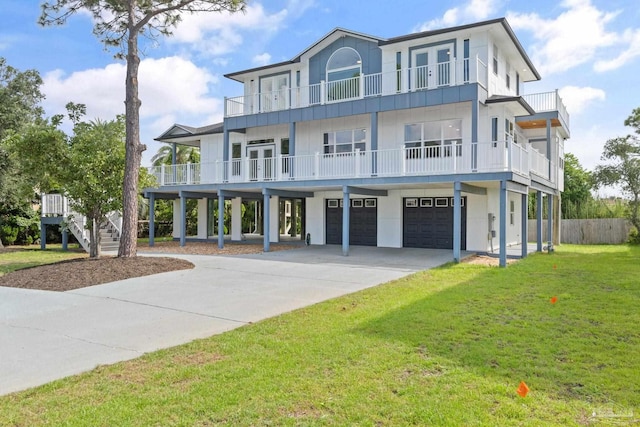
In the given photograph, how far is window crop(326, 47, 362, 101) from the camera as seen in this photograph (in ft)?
66.2

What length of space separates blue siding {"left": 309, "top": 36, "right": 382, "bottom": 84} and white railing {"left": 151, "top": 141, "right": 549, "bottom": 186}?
388 centimetres

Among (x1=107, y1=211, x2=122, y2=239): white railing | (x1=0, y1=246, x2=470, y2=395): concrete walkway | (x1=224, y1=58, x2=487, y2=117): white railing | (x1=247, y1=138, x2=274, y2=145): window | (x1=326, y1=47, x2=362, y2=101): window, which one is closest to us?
(x1=0, y1=246, x2=470, y2=395): concrete walkway

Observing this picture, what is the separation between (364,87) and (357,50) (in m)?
1.90

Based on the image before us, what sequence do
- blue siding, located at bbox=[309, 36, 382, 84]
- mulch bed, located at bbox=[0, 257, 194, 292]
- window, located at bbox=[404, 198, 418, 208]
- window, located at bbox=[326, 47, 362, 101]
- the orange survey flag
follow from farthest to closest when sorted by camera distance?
window, located at bbox=[326, 47, 362, 101] → blue siding, located at bbox=[309, 36, 382, 84] → window, located at bbox=[404, 198, 418, 208] → mulch bed, located at bbox=[0, 257, 194, 292] → the orange survey flag

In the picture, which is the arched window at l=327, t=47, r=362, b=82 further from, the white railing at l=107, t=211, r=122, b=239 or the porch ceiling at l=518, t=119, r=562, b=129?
the white railing at l=107, t=211, r=122, b=239

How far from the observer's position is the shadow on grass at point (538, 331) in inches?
182

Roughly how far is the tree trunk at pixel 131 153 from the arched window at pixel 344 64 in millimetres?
9045

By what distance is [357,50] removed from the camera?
2041 cm

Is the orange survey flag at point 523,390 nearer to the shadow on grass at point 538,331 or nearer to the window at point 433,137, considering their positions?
the shadow on grass at point 538,331

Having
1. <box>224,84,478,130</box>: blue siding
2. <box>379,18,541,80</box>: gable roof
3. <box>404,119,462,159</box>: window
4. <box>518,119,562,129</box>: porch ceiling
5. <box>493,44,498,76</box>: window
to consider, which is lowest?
<box>404,119,462,159</box>: window

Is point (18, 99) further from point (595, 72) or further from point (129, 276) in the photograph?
point (595, 72)

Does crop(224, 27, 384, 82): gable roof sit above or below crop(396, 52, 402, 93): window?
above

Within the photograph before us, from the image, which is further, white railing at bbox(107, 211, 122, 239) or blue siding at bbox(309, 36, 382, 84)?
white railing at bbox(107, 211, 122, 239)

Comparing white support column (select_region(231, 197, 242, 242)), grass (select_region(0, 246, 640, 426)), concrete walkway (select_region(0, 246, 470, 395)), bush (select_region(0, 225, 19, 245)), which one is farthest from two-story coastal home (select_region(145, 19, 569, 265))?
bush (select_region(0, 225, 19, 245))
